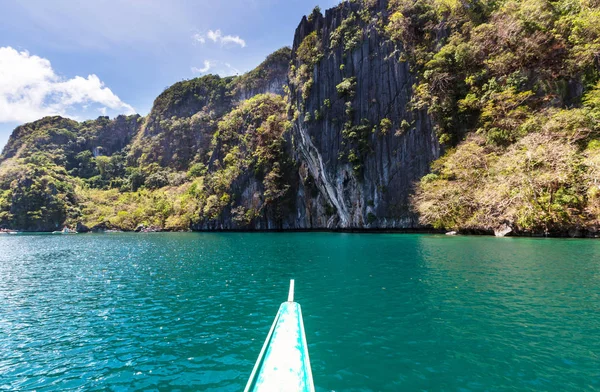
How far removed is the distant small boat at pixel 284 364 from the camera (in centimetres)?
500

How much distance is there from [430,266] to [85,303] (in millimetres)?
18620

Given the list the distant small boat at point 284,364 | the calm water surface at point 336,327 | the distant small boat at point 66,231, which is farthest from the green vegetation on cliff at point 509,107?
the distant small boat at point 66,231

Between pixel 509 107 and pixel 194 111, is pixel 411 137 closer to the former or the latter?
pixel 509 107

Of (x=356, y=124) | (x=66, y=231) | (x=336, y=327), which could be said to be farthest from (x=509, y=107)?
(x=66, y=231)

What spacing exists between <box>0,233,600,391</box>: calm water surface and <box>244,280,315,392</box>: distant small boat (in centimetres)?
81

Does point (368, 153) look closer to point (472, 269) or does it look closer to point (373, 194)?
point (373, 194)

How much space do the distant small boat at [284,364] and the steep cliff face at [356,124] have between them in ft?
136

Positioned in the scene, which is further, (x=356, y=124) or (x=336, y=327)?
(x=356, y=124)

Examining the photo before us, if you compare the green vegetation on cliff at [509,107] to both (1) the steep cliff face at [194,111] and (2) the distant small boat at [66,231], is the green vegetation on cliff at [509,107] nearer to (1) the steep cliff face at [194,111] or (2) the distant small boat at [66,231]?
(1) the steep cliff face at [194,111]

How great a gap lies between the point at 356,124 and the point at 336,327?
154ft

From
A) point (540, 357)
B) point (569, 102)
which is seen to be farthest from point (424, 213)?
point (540, 357)

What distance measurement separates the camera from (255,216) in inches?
2638

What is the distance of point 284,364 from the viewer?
18.9 feet

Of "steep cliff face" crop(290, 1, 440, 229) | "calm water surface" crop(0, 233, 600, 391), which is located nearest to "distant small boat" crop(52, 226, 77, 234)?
"steep cliff face" crop(290, 1, 440, 229)
